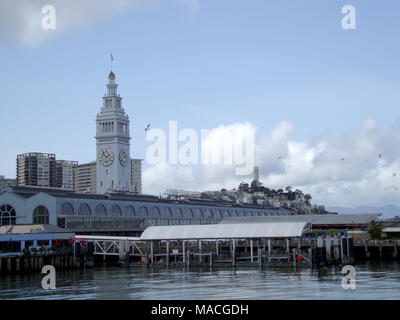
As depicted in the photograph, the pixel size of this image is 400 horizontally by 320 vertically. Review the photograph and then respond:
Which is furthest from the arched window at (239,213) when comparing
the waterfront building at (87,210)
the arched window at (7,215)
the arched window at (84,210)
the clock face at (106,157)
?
the arched window at (7,215)

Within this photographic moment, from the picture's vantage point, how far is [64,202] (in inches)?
4569

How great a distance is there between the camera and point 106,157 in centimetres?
18675

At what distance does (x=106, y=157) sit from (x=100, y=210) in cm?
6212

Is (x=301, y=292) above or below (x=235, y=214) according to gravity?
below

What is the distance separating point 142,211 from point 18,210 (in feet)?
109

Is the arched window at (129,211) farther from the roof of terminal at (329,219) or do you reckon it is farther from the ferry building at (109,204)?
the roof of terminal at (329,219)

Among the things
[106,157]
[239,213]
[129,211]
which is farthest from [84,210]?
[239,213]

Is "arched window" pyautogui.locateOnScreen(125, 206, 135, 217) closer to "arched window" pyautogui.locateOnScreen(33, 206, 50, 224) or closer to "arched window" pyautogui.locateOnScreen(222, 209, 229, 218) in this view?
"arched window" pyautogui.locateOnScreen(33, 206, 50, 224)

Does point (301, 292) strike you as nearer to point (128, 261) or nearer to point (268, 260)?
point (268, 260)

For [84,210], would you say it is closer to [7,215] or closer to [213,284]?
[7,215]

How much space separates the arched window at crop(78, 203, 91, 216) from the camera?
120387mm
